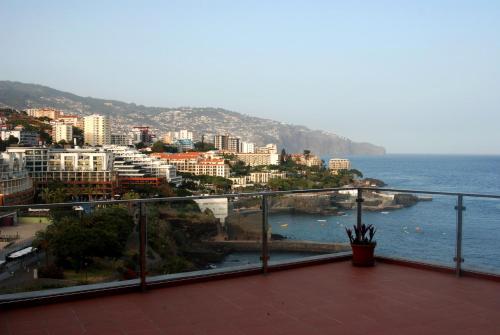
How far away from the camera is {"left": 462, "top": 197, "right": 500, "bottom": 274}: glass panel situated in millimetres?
4738

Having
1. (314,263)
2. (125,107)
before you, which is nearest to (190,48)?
(314,263)

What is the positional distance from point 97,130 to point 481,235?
97590 millimetres

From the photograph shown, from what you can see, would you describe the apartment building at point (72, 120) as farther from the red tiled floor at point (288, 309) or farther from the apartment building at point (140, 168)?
the red tiled floor at point (288, 309)

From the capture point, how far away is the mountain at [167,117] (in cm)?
11088

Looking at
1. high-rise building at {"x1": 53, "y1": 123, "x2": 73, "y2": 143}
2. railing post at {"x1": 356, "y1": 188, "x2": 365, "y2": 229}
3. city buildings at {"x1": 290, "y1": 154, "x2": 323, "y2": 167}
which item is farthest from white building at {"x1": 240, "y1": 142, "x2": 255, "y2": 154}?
railing post at {"x1": 356, "y1": 188, "x2": 365, "y2": 229}

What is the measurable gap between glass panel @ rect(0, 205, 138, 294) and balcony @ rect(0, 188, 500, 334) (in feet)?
0.15

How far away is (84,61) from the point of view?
71438 mm

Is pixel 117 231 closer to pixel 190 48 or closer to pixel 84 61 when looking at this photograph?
pixel 190 48

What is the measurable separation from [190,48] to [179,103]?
81268 mm

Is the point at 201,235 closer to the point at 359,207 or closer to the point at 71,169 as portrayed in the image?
the point at 359,207

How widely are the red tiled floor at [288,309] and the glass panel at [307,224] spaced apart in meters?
0.49

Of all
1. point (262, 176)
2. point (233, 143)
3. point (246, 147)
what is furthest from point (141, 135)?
point (262, 176)

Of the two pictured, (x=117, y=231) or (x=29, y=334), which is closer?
(x=29, y=334)

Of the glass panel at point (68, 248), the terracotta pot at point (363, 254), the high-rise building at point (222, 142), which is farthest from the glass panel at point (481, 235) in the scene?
the high-rise building at point (222, 142)
